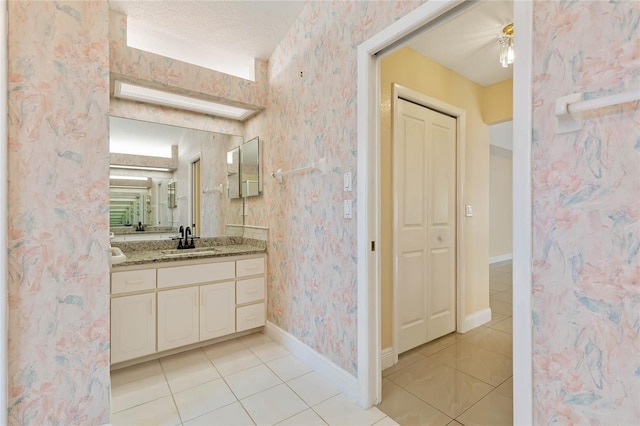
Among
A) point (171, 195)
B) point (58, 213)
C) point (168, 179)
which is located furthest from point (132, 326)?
point (168, 179)

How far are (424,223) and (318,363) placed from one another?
1.40 metres

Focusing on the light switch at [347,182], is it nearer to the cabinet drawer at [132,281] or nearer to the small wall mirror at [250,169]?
the small wall mirror at [250,169]

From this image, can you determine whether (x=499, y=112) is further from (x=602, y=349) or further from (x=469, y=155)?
(x=602, y=349)

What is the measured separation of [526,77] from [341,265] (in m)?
1.37

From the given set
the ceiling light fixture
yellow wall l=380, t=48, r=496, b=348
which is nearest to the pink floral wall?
yellow wall l=380, t=48, r=496, b=348

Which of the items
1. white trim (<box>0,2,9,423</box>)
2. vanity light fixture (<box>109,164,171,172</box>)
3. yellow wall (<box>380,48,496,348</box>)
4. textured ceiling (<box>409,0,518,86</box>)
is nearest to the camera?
white trim (<box>0,2,9,423</box>)

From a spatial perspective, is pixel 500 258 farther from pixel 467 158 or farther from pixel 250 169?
pixel 250 169

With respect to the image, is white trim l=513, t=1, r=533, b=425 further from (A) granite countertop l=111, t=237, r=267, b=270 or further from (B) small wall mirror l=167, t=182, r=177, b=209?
(B) small wall mirror l=167, t=182, r=177, b=209

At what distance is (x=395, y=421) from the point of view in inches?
66.4

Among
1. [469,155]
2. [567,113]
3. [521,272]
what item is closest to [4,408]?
[521,272]

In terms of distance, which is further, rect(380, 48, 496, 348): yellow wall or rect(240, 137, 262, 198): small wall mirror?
rect(240, 137, 262, 198): small wall mirror

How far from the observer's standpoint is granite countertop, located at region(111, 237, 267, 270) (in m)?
2.32

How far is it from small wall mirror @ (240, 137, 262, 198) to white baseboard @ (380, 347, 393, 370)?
178 cm

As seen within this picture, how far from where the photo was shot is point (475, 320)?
2994 millimetres
